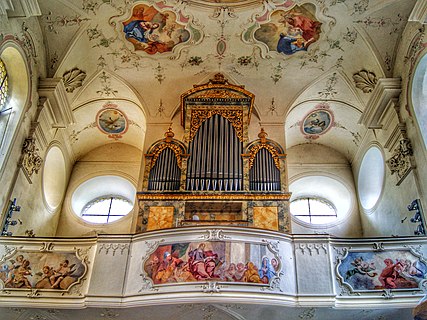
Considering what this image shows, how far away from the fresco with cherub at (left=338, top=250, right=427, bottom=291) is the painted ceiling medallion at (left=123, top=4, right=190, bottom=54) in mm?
7524

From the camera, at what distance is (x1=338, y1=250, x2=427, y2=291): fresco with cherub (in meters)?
9.62

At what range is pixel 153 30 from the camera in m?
13.2

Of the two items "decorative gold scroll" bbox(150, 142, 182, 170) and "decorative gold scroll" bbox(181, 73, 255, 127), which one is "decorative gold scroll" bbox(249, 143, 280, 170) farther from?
"decorative gold scroll" bbox(150, 142, 182, 170)

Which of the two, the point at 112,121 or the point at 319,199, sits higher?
the point at 112,121

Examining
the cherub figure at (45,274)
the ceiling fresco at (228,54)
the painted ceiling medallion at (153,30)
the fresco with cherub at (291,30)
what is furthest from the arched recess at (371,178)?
the cherub figure at (45,274)

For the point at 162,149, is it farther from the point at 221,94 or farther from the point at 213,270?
the point at 213,270

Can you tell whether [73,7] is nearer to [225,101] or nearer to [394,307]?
[225,101]

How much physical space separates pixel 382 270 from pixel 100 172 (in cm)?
919

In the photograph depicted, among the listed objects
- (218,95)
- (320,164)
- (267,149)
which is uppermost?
(218,95)

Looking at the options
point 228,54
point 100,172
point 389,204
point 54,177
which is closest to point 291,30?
point 228,54

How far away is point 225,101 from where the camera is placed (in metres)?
13.6

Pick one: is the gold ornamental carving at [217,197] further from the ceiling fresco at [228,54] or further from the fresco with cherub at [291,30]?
the fresco with cherub at [291,30]

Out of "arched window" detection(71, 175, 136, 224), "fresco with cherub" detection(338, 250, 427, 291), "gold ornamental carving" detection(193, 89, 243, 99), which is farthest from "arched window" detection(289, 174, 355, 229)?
"arched window" detection(71, 175, 136, 224)

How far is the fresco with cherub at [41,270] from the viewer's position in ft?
32.1
